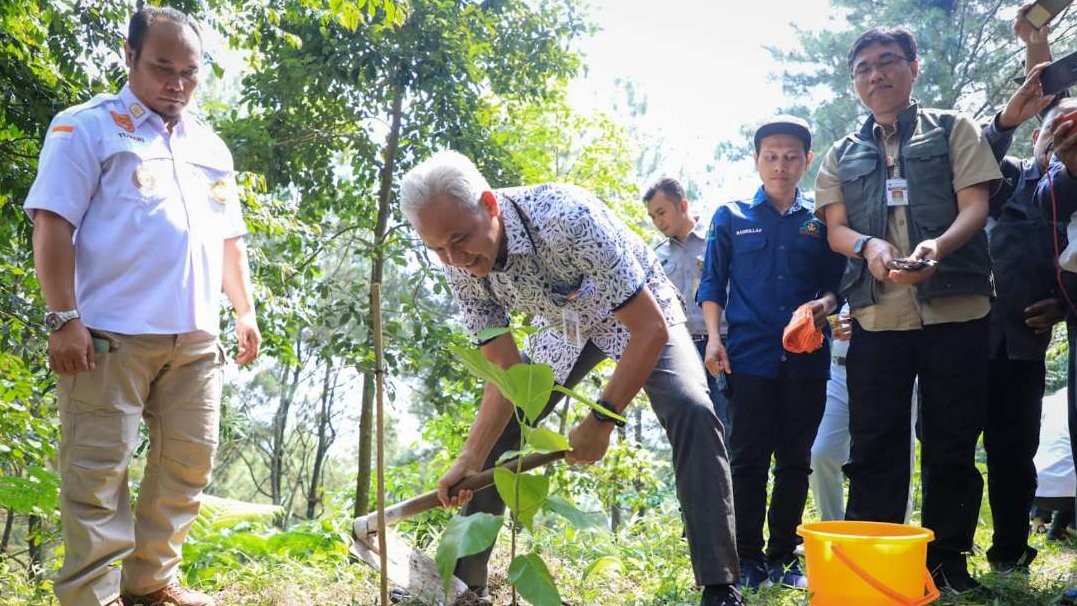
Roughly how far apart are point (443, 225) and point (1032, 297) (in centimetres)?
211

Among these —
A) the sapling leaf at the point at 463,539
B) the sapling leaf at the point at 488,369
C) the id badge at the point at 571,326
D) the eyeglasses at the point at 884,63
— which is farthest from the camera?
the eyeglasses at the point at 884,63

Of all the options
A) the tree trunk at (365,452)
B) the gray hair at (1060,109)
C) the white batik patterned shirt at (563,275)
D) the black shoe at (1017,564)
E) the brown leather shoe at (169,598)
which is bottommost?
the tree trunk at (365,452)

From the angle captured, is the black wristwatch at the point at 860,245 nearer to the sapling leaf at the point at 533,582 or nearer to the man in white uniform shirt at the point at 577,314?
the man in white uniform shirt at the point at 577,314

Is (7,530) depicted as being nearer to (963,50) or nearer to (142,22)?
(142,22)

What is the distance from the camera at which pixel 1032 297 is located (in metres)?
3.03

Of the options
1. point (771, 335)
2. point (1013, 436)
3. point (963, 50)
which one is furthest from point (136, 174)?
point (963, 50)

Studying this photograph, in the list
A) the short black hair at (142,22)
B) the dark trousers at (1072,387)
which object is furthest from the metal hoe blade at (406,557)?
the dark trousers at (1072,387)

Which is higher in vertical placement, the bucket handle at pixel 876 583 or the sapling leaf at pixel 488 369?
the sapling leaf at pixel 488 369

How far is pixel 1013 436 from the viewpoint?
312cm

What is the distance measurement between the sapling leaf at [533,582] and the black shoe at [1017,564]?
2110 mm

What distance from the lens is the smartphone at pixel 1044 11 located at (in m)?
2.73

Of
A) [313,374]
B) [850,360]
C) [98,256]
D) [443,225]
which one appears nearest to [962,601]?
[850,360]

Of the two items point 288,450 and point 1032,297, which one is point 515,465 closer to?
point 1032,297

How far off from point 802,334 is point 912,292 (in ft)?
1.19
